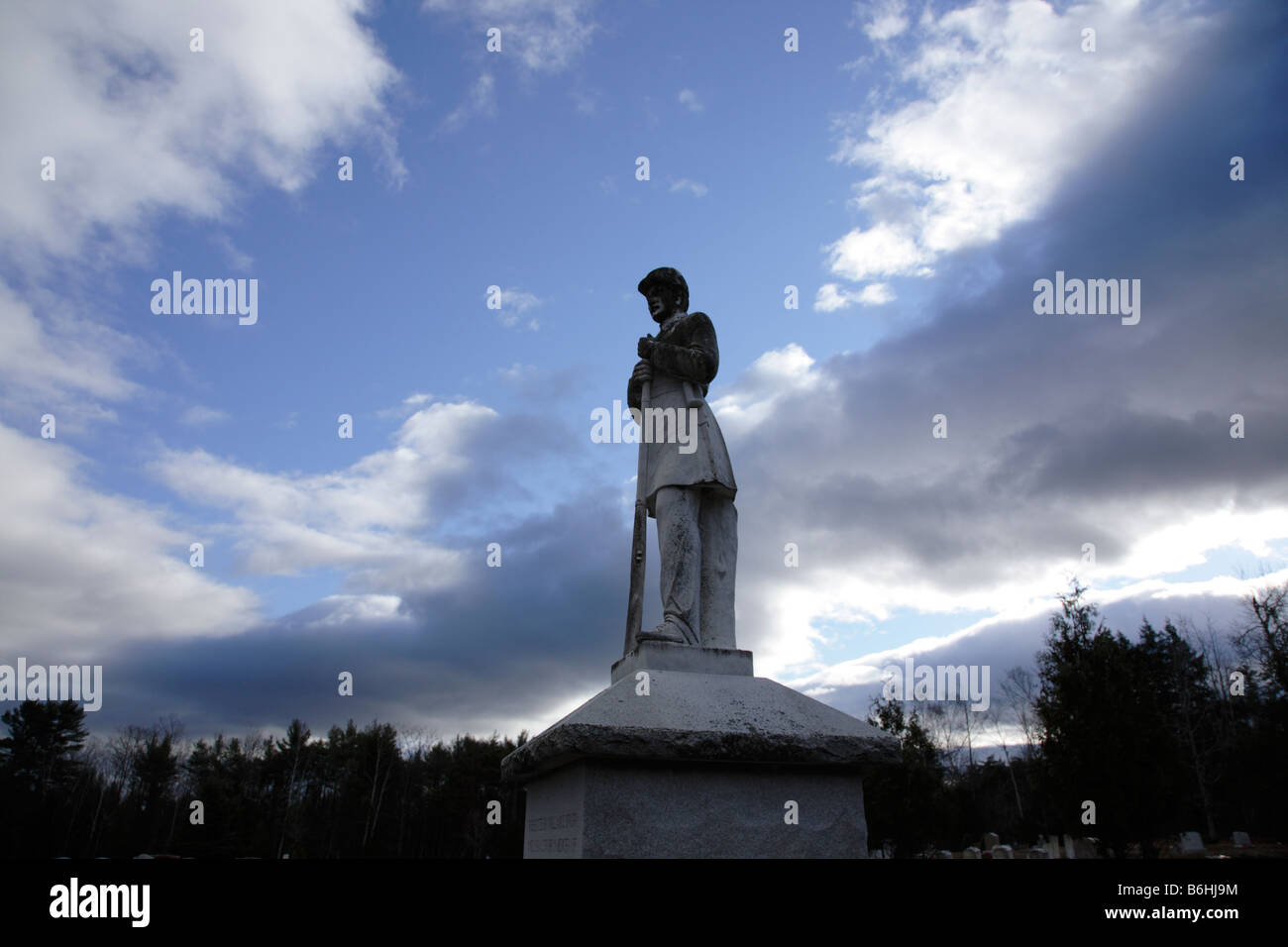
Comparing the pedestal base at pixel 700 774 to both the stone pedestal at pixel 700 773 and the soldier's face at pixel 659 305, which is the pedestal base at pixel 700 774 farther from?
the soldier's face at pixel 659 305

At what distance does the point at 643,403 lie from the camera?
6.00m

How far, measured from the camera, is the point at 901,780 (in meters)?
23.0

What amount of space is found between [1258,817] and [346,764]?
5321 centimetres

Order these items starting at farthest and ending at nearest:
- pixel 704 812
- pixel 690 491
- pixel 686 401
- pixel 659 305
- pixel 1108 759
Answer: pixel 1108 759 → pixel 659 305 → pixel 686 401 → pixel 690 491 → pixel 704 812

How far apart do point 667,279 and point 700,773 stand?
13.1 feet

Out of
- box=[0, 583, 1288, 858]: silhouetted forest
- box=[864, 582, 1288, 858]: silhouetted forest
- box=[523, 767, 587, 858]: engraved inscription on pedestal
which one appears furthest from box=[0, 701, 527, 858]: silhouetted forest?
box=[523, 767, 587, 858]: engraved inscription on pedestal

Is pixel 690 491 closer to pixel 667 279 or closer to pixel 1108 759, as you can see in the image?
pixel 667 279

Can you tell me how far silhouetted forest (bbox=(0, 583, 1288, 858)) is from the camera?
1908cm

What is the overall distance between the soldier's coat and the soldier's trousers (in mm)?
128

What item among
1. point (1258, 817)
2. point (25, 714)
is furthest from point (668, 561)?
point (25, 714)

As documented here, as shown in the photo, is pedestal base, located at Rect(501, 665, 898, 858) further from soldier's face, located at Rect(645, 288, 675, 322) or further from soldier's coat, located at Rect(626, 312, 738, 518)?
soldier's face, located at Rect(645, 288, 675, 322)

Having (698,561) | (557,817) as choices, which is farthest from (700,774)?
(698,561)
